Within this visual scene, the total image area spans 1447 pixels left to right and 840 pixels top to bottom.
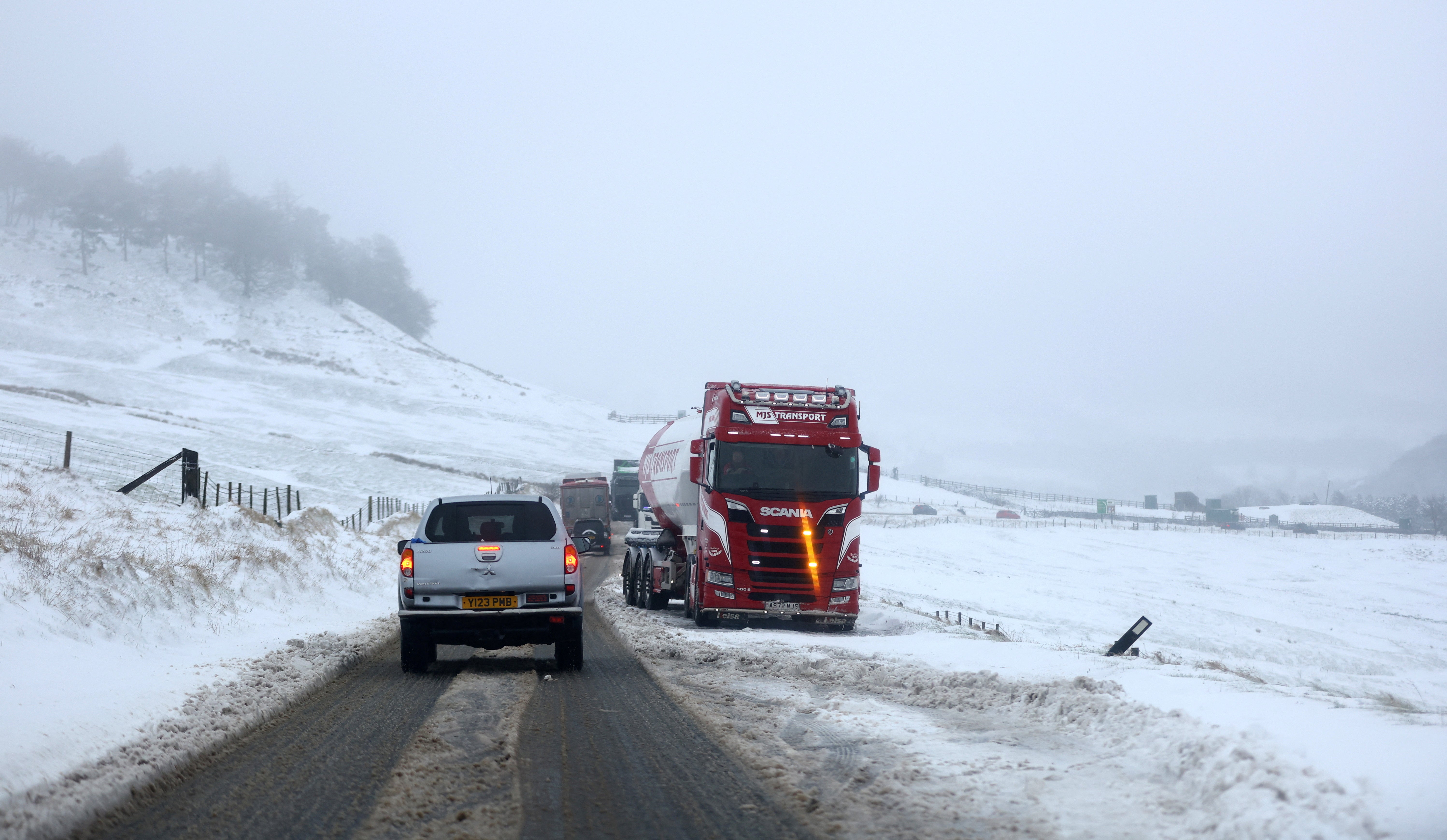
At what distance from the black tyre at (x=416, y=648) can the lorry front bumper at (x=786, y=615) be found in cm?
646

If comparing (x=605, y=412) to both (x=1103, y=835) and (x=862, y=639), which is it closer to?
(x=862, y=639)

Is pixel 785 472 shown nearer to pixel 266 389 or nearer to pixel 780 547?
pixel 780 547

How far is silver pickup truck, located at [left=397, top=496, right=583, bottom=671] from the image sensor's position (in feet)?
38.1

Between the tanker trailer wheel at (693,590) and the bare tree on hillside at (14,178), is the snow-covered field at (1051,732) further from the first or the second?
the bare tree on hillside at (14,178)

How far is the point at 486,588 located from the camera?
38.3 ft

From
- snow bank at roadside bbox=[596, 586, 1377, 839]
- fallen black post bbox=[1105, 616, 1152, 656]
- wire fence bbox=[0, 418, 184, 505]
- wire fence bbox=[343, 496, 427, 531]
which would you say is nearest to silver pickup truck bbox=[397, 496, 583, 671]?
snow bank at roadside bbox=[596, 586, 1377, 839]

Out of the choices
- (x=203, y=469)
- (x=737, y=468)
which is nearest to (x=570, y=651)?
(x=737, y=468)

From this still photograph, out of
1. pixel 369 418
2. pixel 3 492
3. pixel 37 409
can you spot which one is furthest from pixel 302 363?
pixel 3 492

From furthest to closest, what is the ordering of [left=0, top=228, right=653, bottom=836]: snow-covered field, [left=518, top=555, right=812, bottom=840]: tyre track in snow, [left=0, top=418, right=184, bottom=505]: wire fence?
[left=0, top=418, right=184, bottom=505]: wire fence → [left=0, top=228, right=653, bottom=836]: snow-covered field → [left=518, top=555, right=812, bottom=840]: tyre track in snow

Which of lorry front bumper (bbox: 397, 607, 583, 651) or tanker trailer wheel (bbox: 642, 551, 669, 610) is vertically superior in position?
lorry front bumper (bbox: 397, 607, 583, 651)

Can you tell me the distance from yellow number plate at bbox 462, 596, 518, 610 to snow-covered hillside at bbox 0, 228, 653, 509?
120 feet

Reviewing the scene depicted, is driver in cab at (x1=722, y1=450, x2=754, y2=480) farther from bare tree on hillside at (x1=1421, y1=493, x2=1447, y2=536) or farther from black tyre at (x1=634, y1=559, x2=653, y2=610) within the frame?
bare tree on hillside at (x1=1421, y1=493, x2=1447, y2=536)

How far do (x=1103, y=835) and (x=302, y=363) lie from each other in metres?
122

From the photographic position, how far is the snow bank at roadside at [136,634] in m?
6.54
